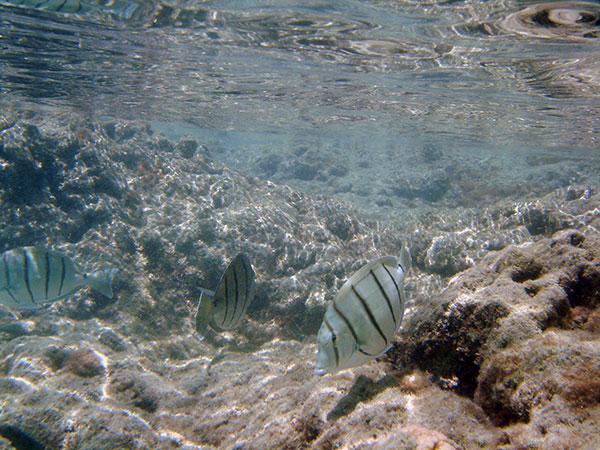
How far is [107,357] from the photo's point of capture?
446 centimetres

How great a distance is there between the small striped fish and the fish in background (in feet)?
27.6

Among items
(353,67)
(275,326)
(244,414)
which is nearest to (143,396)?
(244,414)

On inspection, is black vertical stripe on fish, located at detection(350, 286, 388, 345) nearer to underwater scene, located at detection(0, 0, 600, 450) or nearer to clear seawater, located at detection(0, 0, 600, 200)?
underwater scene, located at detection(0, 0, 600, 450)

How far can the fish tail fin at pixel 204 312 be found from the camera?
2.61m

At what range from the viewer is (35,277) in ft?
11.3

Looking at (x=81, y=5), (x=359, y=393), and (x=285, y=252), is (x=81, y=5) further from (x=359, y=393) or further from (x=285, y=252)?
(x=359, y=393)

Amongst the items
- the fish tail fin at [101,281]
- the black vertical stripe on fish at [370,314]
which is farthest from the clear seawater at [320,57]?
the black vertical stripe on fish at [370,314]

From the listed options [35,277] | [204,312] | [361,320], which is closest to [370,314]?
[361,320]

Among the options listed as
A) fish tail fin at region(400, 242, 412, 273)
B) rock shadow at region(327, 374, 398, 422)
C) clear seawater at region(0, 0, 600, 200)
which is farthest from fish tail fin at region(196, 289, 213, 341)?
clear seawater at region(0, 0, 600, 200)

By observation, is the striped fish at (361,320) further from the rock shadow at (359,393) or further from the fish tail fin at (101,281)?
the fish tail fin at (101,281)

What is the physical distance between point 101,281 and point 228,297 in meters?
2.26

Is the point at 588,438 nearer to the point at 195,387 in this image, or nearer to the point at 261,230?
the point at 195,387

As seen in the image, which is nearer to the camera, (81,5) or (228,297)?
(228,297)

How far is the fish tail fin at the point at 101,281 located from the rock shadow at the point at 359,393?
303cm
